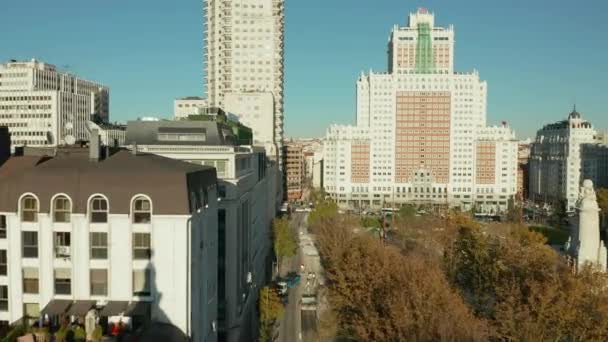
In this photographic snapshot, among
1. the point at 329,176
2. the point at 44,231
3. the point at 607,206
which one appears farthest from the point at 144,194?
the point at 329,176

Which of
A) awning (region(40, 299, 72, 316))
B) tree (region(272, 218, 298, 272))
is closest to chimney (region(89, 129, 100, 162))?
awning (region(40, 299, 72, 316))

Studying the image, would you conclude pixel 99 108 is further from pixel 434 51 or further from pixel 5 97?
pixel 434 51

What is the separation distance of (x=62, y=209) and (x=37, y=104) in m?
127

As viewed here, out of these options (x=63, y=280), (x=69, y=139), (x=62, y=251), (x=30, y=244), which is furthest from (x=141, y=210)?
(x=69, y=139)

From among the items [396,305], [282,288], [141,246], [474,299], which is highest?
[141,246]

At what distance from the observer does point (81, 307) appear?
95.8 ft

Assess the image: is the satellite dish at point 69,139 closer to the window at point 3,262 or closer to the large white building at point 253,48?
the window at point 3,262

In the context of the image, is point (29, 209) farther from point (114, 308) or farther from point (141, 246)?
point (114, 308)

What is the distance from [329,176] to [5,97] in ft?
304

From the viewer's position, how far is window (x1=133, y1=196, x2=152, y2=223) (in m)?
29.8

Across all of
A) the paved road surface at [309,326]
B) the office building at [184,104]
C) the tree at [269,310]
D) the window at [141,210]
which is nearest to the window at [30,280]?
the window at [141,210]

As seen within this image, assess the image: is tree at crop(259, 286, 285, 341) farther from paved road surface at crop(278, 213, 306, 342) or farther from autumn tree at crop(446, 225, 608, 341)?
autumn tree at crop(446, 225, 608, 341)

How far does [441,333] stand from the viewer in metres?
32.4

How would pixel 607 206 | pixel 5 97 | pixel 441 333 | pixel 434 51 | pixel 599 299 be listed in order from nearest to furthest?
Result: pixel 441 333, pixel 599 299, pixel 607 206, pixel 5 97, pixel 434 51
